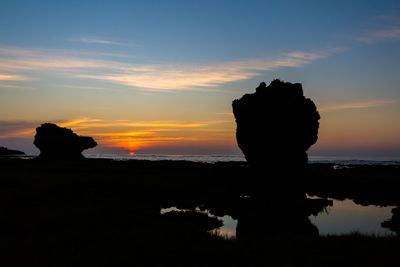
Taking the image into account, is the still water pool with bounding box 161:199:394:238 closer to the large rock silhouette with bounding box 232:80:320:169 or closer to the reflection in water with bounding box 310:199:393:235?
the reflection in water with bounding box 310:199:393:235

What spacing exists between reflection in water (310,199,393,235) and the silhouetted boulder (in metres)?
Answer: 108

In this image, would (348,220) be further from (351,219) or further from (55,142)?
(55,142)

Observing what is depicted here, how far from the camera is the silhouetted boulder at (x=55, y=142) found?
116m

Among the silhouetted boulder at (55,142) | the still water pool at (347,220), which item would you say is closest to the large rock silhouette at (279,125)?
the still water pool at (347,220)

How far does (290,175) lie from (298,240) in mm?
27306

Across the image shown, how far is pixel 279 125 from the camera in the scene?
40500 millimetres

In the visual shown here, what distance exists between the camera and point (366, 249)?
12117 mm

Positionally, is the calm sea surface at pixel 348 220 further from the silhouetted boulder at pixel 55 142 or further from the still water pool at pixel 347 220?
the silhouetted boulder at pixel 55 142

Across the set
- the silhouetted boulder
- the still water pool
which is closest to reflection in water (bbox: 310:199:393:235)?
the still water pool

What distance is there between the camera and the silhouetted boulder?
116 metres

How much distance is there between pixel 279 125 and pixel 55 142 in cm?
9960

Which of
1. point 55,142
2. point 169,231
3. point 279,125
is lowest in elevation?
point 169,231

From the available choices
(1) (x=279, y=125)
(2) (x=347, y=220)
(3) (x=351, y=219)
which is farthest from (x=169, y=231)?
(1) (x=279, y=125)

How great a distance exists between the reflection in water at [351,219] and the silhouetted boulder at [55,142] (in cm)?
10795
